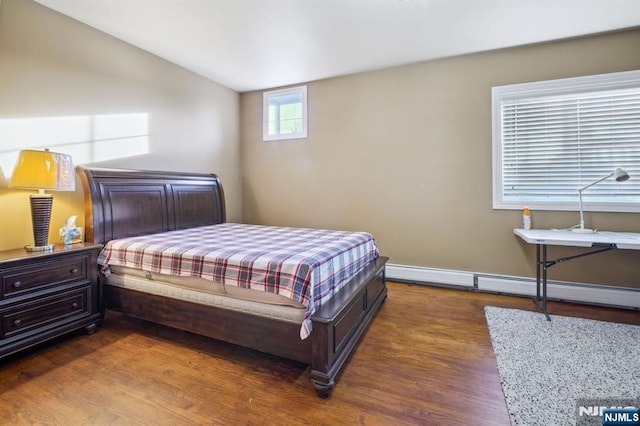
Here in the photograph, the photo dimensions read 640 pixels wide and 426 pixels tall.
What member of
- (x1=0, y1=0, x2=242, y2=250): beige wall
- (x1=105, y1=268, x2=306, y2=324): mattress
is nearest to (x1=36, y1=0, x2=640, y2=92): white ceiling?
(x1=0, y1=0, x2=242, y2=250): beige wall

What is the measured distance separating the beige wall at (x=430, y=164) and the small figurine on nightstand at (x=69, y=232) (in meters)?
2.53

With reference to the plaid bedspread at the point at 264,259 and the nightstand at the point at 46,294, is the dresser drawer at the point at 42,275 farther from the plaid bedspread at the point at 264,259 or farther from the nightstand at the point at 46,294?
the plaid bedspread at the point at 264,259

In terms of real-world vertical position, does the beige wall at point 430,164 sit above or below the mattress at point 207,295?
above

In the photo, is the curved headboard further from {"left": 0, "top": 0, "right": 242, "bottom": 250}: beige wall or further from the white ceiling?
the white ceiling

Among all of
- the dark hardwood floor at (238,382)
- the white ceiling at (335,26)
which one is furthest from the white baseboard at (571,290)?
the white ceiling at (335,26)

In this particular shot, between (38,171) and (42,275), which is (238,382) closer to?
(42,275)

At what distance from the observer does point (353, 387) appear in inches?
68.8

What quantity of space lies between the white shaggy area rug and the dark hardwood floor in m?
0.10

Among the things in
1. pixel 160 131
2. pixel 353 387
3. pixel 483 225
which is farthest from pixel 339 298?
pixel 160 131

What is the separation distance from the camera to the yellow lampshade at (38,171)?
211cm

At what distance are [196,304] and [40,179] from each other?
1.48 metres

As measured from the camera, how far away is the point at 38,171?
7.02ft

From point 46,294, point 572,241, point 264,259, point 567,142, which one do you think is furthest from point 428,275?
point 46,294

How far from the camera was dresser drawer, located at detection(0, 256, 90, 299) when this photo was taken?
6.30 feet
